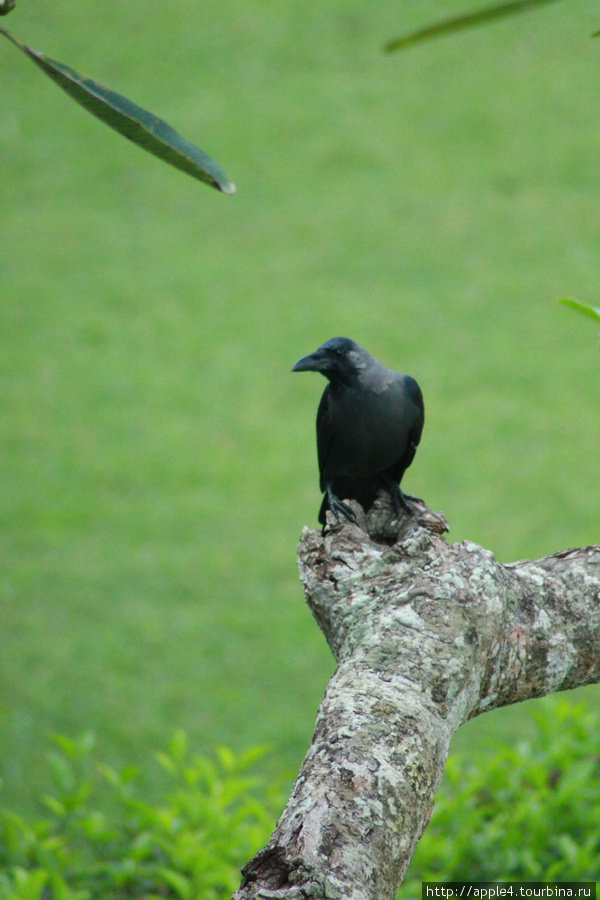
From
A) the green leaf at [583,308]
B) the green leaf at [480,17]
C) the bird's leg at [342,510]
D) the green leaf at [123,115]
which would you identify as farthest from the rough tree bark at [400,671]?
the green leaf at [480,17]

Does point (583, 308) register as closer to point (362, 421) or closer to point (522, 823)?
point (362, 421)

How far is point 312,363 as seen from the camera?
7.82 feet

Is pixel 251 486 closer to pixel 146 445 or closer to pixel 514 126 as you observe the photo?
pixel 146 445

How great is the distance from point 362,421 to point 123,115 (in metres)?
1.54

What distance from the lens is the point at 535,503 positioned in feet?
18.4

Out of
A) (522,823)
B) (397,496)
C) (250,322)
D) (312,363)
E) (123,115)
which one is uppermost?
(250,322)

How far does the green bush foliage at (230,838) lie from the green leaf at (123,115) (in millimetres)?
1880

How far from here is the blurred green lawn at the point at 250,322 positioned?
461cm

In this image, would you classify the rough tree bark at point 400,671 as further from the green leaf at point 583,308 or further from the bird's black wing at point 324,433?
the bird's black wing at point 324,433

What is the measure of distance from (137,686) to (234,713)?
0.50 meters

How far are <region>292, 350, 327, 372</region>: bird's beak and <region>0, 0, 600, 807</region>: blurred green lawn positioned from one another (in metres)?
2.27

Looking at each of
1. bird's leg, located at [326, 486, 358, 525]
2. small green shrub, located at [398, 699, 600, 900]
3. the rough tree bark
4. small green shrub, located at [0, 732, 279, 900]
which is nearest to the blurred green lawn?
small green shrub, located at [0, 732, 279, 900]

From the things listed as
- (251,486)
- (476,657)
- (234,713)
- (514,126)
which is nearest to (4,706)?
(234,713)

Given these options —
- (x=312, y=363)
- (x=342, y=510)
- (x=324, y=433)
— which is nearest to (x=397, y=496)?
(x=342, y=510)
